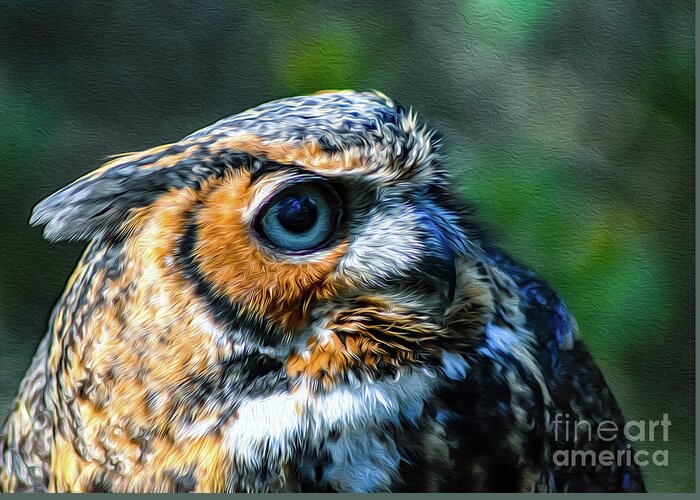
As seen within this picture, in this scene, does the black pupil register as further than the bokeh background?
No

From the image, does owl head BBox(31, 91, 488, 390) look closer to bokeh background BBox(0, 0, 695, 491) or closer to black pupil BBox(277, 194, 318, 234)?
black pupil BBox(277, 194, 318, 234)

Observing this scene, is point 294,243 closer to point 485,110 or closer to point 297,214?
point 297,214

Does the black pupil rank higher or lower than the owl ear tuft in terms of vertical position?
lower

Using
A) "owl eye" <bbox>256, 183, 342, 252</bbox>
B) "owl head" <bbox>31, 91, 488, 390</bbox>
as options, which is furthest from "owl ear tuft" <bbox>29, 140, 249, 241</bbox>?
"owl eye" <bbox>256, 183, 342, 252</bbox>

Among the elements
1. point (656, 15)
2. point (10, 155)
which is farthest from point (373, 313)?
point (656, 15)

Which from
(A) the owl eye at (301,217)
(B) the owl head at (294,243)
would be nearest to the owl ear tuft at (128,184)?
(B) the owl head at (294,243)

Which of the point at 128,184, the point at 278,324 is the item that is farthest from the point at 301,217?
the point at 128,184

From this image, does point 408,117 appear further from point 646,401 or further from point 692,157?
point 646,401
